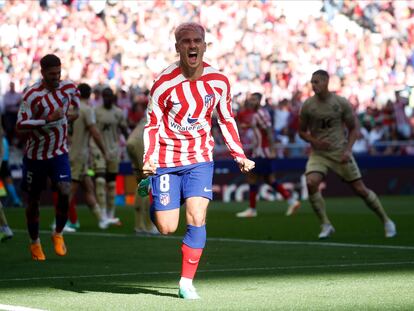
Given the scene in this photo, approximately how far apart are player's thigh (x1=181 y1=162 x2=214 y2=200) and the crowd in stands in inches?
981

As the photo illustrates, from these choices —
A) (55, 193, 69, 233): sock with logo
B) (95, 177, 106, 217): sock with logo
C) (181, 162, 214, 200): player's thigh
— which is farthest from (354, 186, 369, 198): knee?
(181, 162, 214, 200): player's thigh

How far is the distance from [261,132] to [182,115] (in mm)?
14051

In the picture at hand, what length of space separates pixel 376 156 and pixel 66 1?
1341cm

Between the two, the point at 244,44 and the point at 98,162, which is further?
the point at 244,44

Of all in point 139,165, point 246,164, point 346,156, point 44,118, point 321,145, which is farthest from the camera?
point 139,165

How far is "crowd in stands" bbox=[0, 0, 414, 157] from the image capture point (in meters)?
37.2

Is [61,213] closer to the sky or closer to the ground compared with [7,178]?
closer to the sky

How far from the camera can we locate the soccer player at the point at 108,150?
20.5 meters

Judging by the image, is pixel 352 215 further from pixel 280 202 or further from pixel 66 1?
pixel 66 1

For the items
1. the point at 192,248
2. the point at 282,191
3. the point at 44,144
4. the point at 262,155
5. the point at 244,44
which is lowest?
the point at 282,191

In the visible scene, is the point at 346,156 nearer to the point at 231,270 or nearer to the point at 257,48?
the point at 231,270

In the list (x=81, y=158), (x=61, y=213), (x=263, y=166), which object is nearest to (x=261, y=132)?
(x=263, y=166)

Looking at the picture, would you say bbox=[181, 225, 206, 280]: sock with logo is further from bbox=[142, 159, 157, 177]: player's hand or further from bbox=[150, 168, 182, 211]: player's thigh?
bbox=[142, 159, 157, 177]: player's hand

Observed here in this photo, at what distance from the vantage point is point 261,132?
76.4 ft
